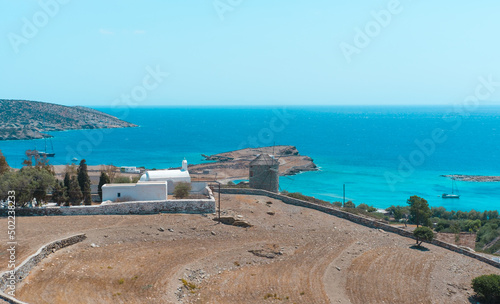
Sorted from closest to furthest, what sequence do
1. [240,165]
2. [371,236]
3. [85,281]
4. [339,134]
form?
[85,281] → [371,236] → [240,165] → [339,134]

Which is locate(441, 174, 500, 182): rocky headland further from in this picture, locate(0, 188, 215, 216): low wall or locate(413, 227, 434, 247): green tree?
locate(0, 188, 215, 216): low wall

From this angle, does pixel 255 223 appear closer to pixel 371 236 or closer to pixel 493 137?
pixel 371 236

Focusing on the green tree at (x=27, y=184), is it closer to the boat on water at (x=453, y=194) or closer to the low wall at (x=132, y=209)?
the low wall at (x=132, y=209)

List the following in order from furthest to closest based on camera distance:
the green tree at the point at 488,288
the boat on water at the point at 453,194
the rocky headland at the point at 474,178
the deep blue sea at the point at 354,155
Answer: the rocky headland at the point at 474,178, the deep blue sea at the point at 354,155, the boat on water at the point at 453,194, the green tree at the point at 488,288

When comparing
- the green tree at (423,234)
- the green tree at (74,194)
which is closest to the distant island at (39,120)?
the green tree at (74,194)

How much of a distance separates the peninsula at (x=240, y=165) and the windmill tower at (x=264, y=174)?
30334 millimetres

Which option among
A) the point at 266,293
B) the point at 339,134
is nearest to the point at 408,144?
the point at 339,134

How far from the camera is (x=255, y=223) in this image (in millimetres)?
20797

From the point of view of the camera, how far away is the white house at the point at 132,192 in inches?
888

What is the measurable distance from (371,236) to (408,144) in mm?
106960

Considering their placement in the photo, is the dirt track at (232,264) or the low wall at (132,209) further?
the low wall at (132,209)

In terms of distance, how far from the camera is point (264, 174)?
29188 mm

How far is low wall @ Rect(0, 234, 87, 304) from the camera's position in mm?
11794

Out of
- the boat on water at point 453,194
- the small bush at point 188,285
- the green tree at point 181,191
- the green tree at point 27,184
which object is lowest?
the boat on water at point 453,194
